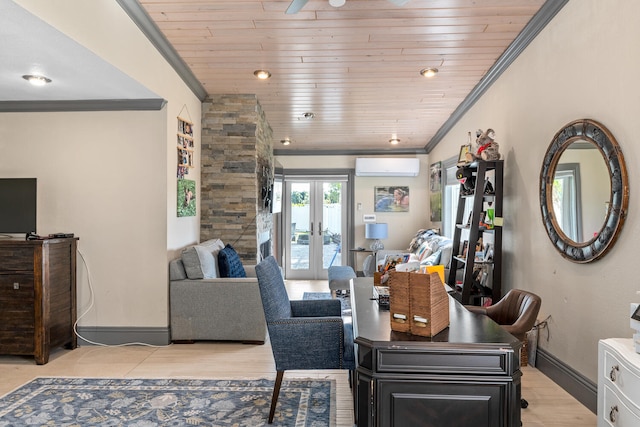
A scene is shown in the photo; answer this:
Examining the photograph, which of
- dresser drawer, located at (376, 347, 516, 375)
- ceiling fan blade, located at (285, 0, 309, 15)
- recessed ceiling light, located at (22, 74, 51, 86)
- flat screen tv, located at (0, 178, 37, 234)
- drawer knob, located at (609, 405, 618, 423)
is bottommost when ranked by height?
drawer knob, located at (609, 405, 618, 423)

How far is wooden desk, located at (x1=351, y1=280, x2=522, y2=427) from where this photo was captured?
4.98ft

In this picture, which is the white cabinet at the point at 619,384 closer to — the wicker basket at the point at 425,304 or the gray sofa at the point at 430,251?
the wicker basket at the point at 425,304

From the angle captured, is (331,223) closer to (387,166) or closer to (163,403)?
(387,166)

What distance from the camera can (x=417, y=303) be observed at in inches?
63.2

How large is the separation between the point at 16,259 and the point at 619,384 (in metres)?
3.89

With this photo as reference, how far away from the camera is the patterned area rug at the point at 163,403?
7.69 ft

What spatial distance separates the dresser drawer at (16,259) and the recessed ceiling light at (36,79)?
4.06ft

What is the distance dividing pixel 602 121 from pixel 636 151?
0.33 meters

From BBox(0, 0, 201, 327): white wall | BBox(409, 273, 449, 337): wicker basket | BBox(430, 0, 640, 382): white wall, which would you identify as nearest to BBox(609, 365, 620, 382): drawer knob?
BBox(430, 0, 640, 382): white wall

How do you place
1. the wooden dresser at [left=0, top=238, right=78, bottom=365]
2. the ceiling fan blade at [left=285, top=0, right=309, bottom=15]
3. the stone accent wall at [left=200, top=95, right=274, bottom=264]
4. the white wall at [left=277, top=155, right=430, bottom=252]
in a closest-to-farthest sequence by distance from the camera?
the ceiling fan blade at [left=285, top=0, right=309, bottom=15], the wooden dresser at [left=0, top=238, right=78, bottom=365], the stone accent wall at [left=200, top=95, right=274, bottom=264], the white wall at [left=277, top=155, right=430, bottom=252]

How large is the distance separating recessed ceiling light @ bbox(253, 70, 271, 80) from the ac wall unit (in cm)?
299

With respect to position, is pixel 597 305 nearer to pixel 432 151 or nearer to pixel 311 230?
pixel 432 151

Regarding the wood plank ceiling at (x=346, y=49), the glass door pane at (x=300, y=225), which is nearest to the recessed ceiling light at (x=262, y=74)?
the wood plank ceiling at (x=346, y=49)

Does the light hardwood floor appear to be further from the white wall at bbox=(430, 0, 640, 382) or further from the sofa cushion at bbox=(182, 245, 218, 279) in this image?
the sofa cushion at bbox=(182, 245, 218, 279)
